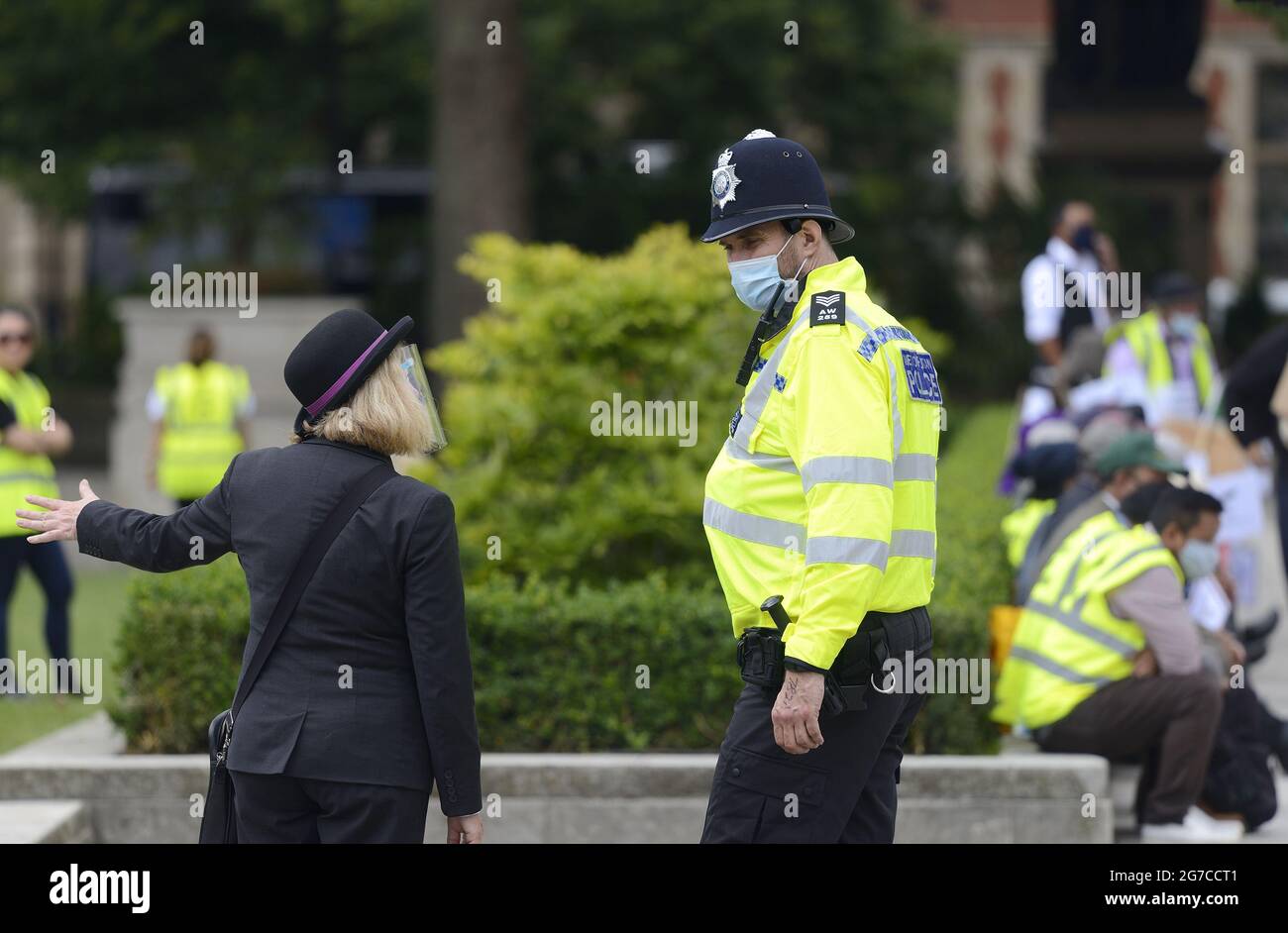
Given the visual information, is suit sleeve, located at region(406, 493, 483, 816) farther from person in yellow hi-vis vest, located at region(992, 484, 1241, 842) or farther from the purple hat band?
person in yellow hi-vis vest, located at region(992, 484, 1241, 842)

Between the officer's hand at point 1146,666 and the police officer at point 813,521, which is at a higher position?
the police officer at point 813,521

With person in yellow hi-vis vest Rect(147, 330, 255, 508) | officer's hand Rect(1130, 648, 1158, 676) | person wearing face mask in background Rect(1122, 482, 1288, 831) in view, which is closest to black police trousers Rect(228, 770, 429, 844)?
officer's hand Rect(1130, 648, 1158, 676)

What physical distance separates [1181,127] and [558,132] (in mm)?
8866

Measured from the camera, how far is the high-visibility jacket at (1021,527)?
8273mm

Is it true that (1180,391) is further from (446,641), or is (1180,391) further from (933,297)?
(933,297)

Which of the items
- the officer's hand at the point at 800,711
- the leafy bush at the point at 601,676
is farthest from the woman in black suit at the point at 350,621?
the leafy bush at the point at 601,676

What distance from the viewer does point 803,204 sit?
3.96 metres

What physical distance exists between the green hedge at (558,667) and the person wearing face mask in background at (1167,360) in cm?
457

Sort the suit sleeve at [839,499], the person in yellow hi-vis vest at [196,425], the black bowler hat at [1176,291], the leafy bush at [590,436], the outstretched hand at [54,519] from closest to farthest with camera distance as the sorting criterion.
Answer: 1. the suit sleeve at [839,499]
2. the outstretched hand at [54,519]
3. the leafy bush at [590,436]
4. the black bowler hat at [1176,291]
5. the person in yellow hi-vis vest at [196,425]

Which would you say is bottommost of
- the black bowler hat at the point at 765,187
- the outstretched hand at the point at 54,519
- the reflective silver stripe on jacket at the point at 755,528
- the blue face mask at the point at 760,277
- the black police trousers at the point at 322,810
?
the black police trousers at the point at 322,810

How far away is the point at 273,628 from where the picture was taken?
12.7 ft

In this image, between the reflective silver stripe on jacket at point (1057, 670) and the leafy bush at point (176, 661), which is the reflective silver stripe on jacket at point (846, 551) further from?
the leafy bush at point (176, 661)

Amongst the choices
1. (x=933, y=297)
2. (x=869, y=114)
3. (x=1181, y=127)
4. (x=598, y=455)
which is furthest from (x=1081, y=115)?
(x=598, y=455)
